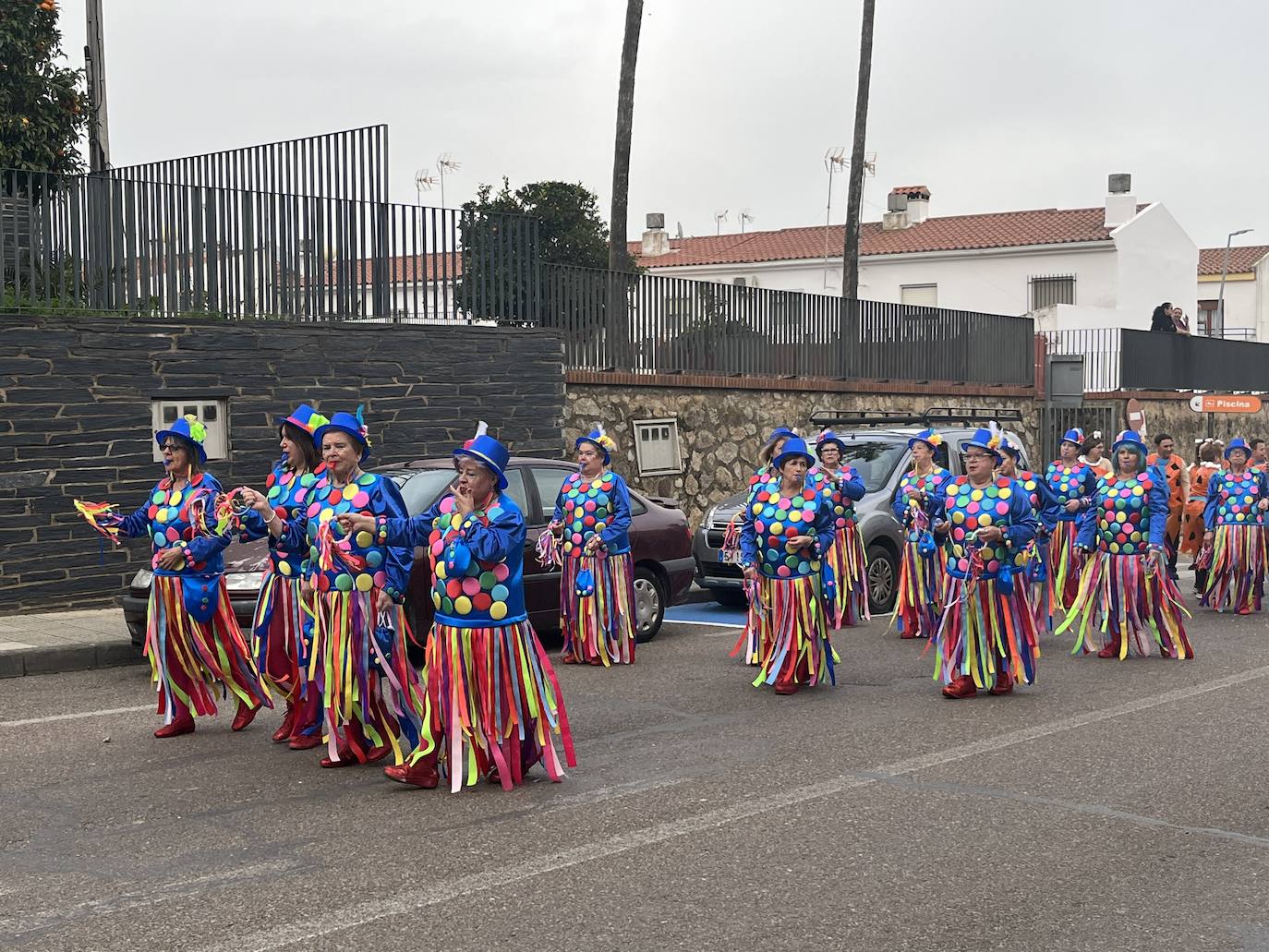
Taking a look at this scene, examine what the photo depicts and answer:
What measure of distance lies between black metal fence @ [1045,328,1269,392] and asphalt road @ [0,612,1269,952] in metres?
24.6

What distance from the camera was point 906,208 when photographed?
53062 mm

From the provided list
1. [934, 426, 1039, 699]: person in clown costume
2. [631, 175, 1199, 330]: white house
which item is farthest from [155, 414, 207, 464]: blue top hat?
[631, 175, 1199, 330]: white house

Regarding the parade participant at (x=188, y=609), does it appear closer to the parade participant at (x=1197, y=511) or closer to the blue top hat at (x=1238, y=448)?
the blue top hat at (x=1238, y=448)

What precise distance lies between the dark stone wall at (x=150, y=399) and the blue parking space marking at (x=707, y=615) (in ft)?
10.4

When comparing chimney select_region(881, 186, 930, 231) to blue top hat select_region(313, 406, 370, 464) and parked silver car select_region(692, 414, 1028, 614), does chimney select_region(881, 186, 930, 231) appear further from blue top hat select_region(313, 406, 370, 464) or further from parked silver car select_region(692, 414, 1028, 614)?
blue top hat select_region(313, 406, 370, 464)

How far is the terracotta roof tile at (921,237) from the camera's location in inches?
1891

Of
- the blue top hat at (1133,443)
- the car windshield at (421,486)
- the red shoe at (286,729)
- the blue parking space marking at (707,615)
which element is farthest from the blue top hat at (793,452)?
the blue parking space marking at (707,615)

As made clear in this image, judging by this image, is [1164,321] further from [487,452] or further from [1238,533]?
[487,452]

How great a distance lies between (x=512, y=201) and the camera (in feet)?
107

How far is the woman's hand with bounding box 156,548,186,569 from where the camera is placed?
8.09 m

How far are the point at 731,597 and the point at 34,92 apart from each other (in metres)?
9.00

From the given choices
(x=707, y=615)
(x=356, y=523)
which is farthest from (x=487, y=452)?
(x=707, y=615)

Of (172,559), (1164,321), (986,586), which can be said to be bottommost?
(986,586)

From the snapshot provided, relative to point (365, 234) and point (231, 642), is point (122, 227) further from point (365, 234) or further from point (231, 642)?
point (231, 642)
